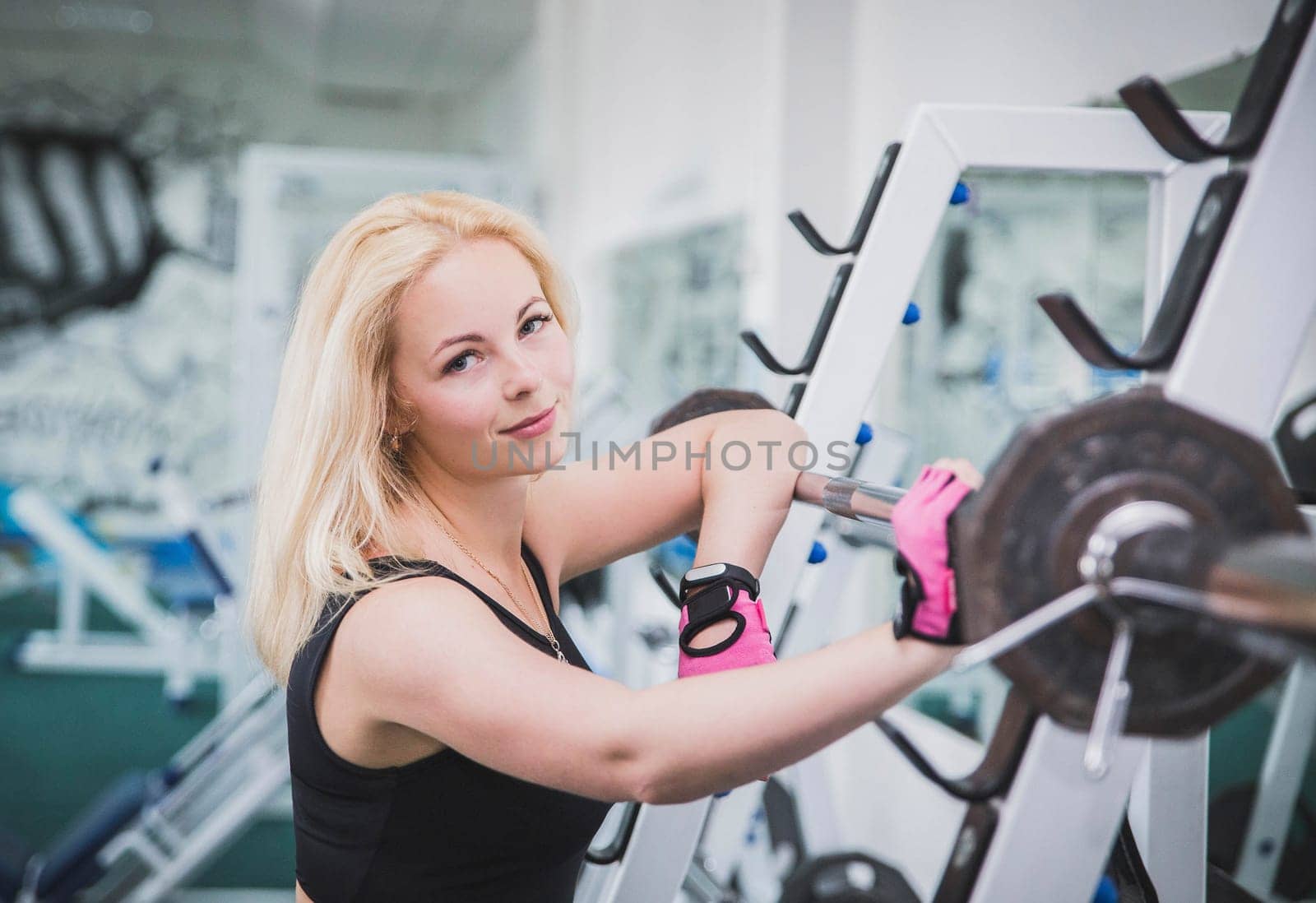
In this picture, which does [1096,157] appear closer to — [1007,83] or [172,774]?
[1007,83]

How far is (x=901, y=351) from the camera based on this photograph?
9.11 feet

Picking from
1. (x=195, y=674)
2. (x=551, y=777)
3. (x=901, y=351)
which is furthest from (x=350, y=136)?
(x=551, y=777)

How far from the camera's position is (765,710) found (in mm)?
759

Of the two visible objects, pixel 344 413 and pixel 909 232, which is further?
pixel 909 232

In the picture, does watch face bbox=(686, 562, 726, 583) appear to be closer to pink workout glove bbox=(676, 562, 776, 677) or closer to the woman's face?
pink workout glove bbox=(676, 562, 776, 677)

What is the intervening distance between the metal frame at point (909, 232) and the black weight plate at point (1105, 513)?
558mm

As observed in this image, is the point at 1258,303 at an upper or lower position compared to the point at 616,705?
upper

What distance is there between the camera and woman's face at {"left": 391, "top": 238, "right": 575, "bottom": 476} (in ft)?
3.39

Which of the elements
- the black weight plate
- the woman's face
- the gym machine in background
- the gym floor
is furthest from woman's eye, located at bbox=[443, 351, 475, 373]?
the gym floor

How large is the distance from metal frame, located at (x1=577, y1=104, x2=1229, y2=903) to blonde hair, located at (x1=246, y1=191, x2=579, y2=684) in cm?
41

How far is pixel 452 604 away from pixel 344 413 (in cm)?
27

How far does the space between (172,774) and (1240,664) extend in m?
2.53

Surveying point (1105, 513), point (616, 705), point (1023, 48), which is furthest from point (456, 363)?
point (1023, 48)

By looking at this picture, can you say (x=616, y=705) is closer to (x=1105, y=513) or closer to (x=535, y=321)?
(x=1105, y=513)
